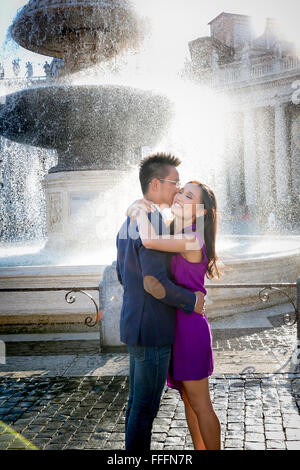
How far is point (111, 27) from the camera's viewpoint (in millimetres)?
10281

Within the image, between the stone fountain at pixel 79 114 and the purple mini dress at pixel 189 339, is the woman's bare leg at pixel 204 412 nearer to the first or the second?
the purple mini dress at pixel 189 339

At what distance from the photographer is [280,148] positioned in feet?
138

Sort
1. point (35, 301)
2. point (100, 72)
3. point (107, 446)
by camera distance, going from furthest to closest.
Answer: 1. point (100, 72)
2. point (35, 301)
3. point (107, 446)

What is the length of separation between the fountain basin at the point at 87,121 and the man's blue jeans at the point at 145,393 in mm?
7305

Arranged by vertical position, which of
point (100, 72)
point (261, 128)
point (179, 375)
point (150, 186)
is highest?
point (261, 128)

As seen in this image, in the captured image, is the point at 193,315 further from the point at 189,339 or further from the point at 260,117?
the point at 260,117

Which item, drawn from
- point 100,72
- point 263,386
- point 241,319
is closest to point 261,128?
point 100,72

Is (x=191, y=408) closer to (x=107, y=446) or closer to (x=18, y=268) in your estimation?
(x=107, y=446)

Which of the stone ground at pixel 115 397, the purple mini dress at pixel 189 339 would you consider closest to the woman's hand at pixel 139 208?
the purple mini dress at pixel 189 339

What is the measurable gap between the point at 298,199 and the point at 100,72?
30668 millimetres

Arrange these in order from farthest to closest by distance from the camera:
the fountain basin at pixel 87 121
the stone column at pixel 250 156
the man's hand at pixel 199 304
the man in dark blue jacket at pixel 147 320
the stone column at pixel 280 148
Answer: the stone column at pixel 250 156 → the stone column at pixel 280 148 → the fountain basin at pixel 87 121 → the man's hand at pixel 199 304 → the man in dark blue jacket at pixel 147 320

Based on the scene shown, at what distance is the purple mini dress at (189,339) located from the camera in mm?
3016

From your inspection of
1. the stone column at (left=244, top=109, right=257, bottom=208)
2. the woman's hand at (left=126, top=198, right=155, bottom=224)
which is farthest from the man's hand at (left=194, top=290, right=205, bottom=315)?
the stone column at (left=244, top=109, right=257, bottom=208)

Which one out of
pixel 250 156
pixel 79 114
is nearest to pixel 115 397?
pixel 79 114
